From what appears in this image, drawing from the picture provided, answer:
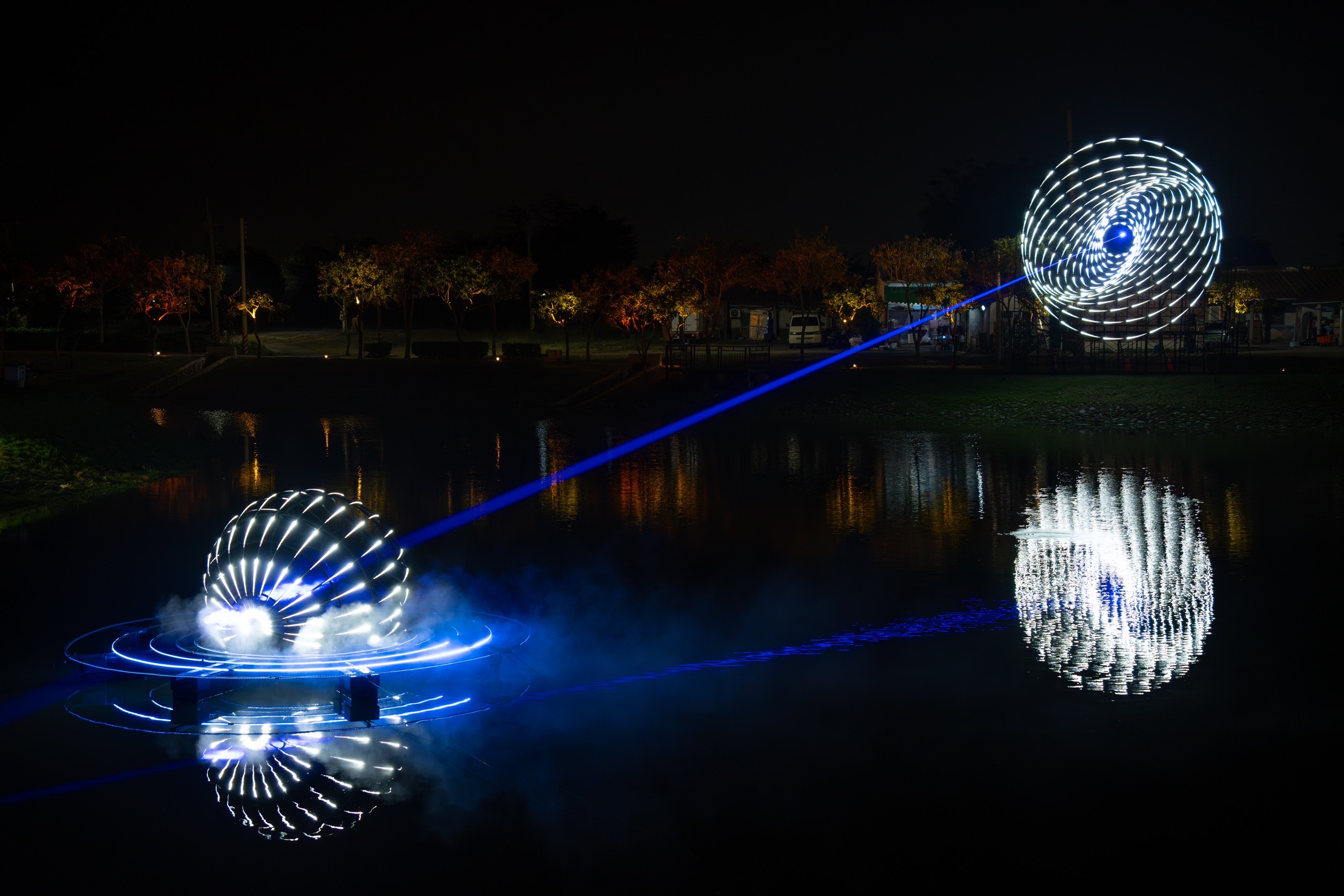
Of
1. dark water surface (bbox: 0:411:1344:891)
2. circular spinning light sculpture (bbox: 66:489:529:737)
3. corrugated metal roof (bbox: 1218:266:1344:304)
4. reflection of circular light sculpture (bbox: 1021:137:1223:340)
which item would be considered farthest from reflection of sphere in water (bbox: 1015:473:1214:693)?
corrugated metal roof (bbox: 1218:266:1344:304)

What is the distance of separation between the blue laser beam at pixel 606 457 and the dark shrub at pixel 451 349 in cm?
1720

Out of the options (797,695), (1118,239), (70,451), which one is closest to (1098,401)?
(1118,239)

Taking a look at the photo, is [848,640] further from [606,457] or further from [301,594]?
[606,457]

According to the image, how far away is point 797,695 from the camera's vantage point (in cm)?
717

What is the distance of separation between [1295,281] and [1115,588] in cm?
6177

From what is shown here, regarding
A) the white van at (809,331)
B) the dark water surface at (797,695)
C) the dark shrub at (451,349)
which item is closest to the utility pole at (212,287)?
the dark shrub at (451,349)

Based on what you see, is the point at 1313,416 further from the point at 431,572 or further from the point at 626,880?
the point at 626,880

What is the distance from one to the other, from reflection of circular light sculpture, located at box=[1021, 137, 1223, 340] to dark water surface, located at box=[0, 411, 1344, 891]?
1094 centimetres

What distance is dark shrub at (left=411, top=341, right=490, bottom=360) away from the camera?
184 ft

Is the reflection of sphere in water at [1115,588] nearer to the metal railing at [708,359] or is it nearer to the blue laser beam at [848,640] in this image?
the blue laser beam at [848,640]

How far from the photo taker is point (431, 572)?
10938 millimetres

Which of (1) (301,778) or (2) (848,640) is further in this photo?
(2) (848,640)

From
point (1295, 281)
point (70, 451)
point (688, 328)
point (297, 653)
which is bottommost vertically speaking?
point (297, 653)

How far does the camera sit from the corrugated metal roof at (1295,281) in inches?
2384
